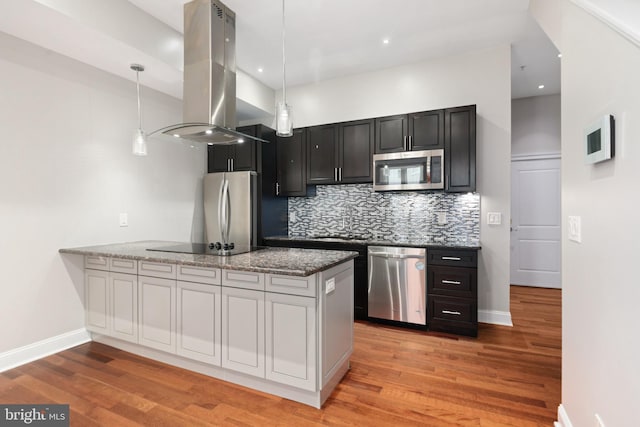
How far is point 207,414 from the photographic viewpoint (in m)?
1.91

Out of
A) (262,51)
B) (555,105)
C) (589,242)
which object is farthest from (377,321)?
(555,105)

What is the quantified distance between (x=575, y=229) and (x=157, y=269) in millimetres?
2911

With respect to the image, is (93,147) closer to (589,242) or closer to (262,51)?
(262,51)

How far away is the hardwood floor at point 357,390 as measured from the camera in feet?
6.16

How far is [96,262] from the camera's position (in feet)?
9.59

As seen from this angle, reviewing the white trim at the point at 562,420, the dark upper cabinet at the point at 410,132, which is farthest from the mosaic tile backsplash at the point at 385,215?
the white trim at the point at 562,420

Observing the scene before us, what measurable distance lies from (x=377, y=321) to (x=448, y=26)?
3.33 metres

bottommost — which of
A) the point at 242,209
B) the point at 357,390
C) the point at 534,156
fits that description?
the point at 357,390

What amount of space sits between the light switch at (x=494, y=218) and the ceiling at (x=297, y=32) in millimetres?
1971

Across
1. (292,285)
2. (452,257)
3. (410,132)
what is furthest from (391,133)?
(292,285)

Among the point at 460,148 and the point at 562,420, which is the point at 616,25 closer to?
the point at 562,420

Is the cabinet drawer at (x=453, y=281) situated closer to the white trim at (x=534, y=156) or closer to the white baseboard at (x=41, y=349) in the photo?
the white trim at (x=534, y=156)

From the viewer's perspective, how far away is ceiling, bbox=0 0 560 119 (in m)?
2.46

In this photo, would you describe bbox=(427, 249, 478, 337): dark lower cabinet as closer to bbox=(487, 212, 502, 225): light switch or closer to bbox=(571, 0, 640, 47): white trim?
bbox=(487, 212, 502, 225): light switch
